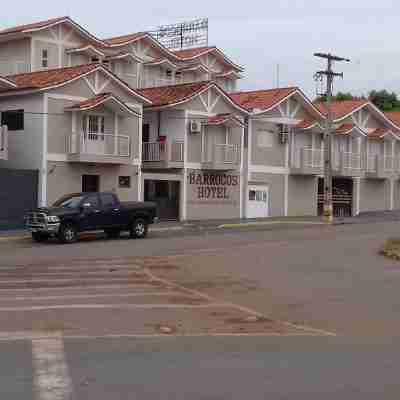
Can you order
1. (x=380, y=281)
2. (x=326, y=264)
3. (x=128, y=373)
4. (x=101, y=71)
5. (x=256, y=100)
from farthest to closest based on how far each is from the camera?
(x=256, y=100)
(x=101, y=71)
(x=326, y=264)
(x=380, y=281)
(x=128, y=373)

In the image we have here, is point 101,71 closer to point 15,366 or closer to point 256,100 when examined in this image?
point 256,100

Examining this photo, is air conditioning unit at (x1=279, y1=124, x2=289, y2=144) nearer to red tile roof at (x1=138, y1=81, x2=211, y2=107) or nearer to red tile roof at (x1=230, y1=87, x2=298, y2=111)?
red tile roof at (x1=230, y1=87, x2=298, y2=111)

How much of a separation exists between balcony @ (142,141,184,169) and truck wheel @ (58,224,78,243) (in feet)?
40.2

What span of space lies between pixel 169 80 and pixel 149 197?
14478 millimetres

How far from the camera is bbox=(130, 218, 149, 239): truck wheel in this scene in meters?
30.2

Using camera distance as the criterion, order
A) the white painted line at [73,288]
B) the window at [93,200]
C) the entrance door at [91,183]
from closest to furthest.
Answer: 1. the white painted line at [73,288]
2. the window at [93,200]
3. the entrance door at [91,183]

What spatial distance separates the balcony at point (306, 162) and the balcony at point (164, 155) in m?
8.59

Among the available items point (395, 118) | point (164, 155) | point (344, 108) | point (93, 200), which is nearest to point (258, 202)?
point (164, 155)

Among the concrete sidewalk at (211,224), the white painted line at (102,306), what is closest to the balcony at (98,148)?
the concrete sidewalk at (211,224)

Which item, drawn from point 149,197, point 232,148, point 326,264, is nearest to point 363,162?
point 232,148

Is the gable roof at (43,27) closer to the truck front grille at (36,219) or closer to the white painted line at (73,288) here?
the truck front grille at (36,219)

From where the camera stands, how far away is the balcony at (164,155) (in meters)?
40.1

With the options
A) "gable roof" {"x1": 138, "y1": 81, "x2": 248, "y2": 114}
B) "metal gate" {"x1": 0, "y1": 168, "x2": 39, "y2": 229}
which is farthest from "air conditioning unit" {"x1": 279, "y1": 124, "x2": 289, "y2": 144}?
"metal gate" {"x1": 0, "y1": 168, "x2": 39, "y2": 229}

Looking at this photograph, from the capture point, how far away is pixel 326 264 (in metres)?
21.3
